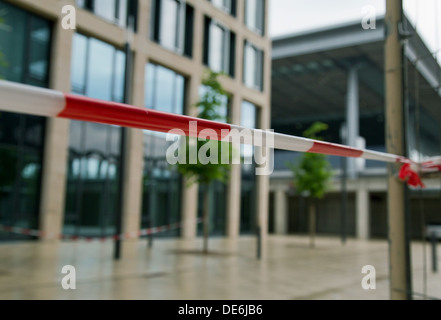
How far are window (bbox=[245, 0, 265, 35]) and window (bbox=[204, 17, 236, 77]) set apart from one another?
2.21 metres

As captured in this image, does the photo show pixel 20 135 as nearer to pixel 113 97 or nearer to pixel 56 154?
pixel 56 154

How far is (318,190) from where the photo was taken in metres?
19.6

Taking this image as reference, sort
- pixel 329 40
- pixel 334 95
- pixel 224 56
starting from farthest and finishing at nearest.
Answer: pixel 334 95 → pixel 329 40 → pixel 224 56

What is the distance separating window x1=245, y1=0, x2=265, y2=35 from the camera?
1059 inches

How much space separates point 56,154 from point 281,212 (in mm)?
22461

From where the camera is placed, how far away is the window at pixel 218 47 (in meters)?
24.1

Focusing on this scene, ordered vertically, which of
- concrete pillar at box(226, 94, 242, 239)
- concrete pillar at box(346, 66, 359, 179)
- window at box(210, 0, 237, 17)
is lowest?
concrete pillar at box(226, 94, 242, 239)

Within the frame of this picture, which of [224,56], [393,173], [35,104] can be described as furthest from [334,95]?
[35,104]

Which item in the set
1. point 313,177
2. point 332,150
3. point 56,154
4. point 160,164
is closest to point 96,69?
point 56,154

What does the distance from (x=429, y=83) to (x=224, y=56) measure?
2022cm

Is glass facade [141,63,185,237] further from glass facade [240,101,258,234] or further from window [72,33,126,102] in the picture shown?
glass facade [240,101,258,234]

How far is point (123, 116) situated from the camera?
8.07 feet


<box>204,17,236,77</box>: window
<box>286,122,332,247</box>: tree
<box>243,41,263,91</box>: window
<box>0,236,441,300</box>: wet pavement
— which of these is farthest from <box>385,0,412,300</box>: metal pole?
<box>243,41,263,91</box>: window
